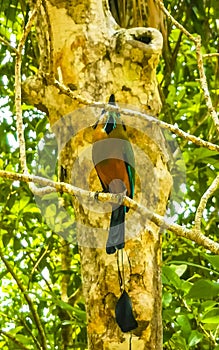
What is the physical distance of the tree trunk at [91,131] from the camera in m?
1.50

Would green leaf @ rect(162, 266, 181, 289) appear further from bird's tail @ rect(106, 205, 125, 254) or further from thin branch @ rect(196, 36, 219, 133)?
thin branch @ rect(196, 36, 219, 133)

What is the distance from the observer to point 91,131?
1.61 metres

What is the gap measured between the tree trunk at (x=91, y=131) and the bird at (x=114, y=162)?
158mm

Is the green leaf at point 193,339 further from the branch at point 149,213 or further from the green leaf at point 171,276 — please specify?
the branch at point 149,213

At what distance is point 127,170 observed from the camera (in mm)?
1411

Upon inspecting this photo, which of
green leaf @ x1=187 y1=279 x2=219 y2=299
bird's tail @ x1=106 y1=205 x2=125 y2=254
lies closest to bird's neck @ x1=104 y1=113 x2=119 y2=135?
bird's tail @ x1=106 y1=205 x2=125 y2=254

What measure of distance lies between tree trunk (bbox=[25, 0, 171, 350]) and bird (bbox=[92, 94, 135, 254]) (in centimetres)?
16

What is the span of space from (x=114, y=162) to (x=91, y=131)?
256 mm

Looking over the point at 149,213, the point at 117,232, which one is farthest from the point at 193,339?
the point at 149,213

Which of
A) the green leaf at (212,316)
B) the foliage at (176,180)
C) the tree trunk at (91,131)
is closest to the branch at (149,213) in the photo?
the tree trunk at (91,131)

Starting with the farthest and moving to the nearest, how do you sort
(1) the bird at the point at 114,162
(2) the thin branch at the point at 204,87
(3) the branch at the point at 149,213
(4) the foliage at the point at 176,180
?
(4) the foliage at the point at 176,180 < (1) the bird at the point at 114,162 < (2) the thin branch at the point at 204,87 < (3) the branch at the point at 149,213

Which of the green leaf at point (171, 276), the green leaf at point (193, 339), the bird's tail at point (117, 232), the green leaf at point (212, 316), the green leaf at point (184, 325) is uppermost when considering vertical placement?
Answer: the bird's tail at point (117, 232)

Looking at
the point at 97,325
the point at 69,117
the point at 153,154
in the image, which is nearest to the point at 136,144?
the point at 153,154

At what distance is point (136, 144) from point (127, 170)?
231 millimetres
